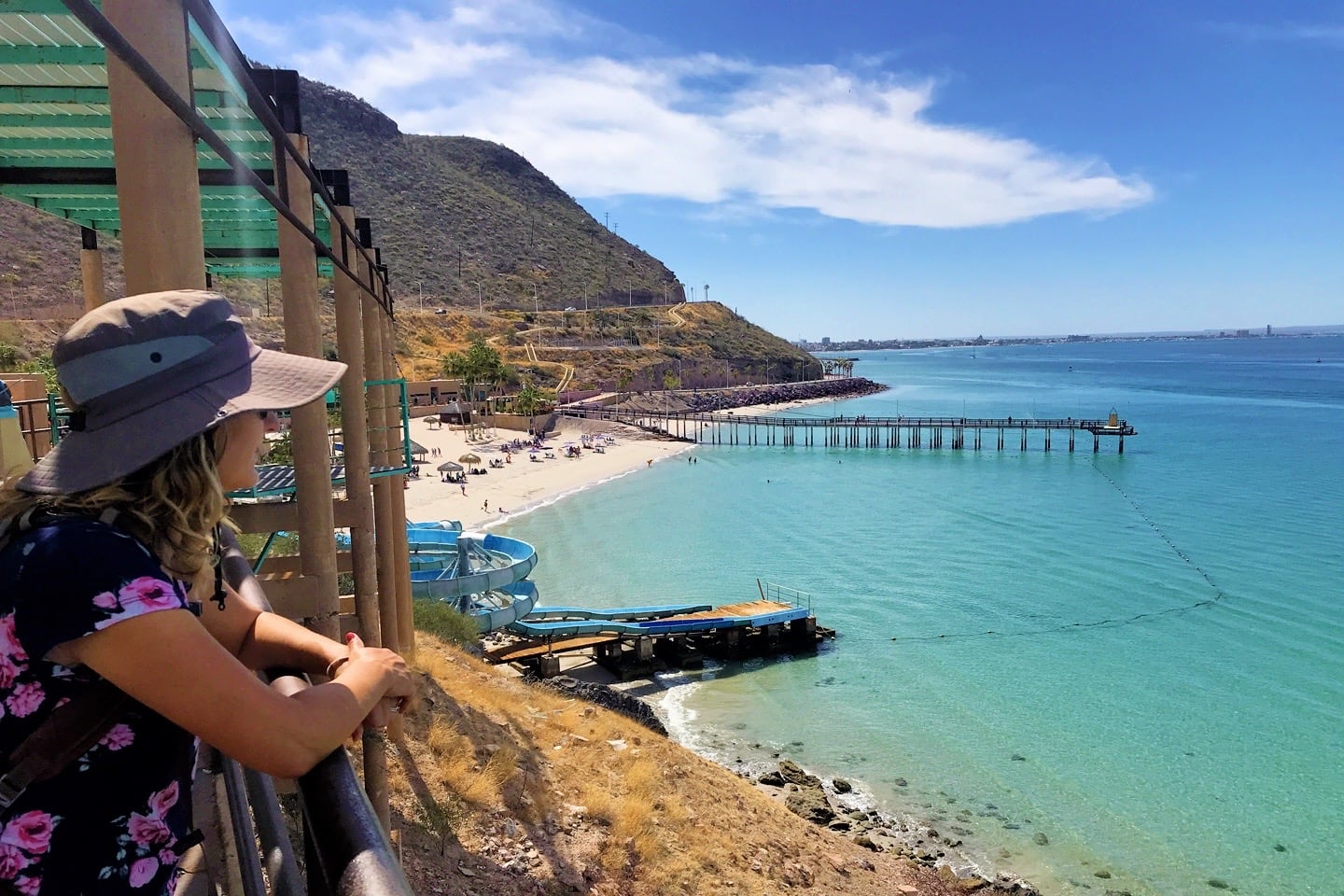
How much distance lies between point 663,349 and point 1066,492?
7156cm

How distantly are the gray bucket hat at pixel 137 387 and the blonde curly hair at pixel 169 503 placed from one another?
0.03m

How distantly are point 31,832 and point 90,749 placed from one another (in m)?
0.17

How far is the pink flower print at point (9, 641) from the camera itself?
1360 millimetres

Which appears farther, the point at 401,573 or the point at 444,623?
the point at 444,623

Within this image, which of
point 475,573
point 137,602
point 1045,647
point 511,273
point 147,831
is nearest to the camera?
point 137,602

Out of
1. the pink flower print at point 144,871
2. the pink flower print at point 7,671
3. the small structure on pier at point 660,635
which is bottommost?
the small structure on pier at point 660,635

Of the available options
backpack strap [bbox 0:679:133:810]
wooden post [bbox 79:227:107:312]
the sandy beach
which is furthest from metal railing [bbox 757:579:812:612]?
backpack strap [bbox 0:679:133:810]

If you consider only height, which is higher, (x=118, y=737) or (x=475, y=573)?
(x=118, y=737)

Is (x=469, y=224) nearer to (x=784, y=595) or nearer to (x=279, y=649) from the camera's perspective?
(x=784, y=595)

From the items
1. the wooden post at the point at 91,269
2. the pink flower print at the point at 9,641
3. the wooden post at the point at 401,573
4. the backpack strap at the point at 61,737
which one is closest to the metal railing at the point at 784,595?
the wooden post at the point at 401,573

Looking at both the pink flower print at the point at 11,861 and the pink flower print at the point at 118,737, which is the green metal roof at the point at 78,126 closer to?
the pink flower print at the point at 118,737

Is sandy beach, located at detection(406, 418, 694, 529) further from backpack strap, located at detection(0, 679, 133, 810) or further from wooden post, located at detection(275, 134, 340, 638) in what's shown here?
backpack strap, located at detection(0, 679, 133, 810)

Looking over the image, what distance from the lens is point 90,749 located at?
4.86 ft

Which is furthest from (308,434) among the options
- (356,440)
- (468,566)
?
(468,566)
